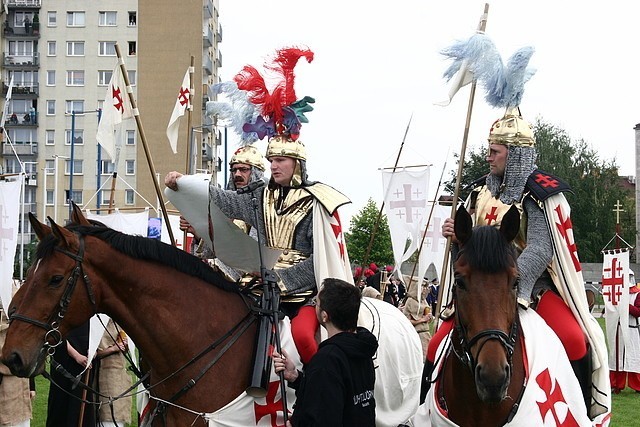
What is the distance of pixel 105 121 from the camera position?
10.9 meters

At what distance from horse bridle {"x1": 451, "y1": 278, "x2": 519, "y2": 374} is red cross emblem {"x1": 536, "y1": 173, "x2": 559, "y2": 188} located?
3.68 feet

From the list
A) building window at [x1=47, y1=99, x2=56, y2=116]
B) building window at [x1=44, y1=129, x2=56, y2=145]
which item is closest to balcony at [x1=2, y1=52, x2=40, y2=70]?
building window at [x1=47, y1=99, x2=56, y2=116]

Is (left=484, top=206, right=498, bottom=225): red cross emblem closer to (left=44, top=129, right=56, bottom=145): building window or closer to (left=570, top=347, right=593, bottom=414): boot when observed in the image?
(left=570, top=347, right=593, bottom=414): boot

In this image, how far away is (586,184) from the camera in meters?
60.2

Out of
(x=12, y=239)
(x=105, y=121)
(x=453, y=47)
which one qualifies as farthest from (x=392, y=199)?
(x=453, y=47)

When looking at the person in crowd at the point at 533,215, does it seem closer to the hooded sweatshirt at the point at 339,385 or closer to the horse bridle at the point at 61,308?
the hooded sweatshirt at the point at 339,385

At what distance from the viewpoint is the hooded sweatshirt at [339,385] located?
459 centimetres

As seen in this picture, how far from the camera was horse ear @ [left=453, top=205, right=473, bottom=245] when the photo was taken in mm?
A: 5094

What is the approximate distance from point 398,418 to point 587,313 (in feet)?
5.16

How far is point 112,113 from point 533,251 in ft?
21.4

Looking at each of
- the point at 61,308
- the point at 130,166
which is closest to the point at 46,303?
the point at 61,308

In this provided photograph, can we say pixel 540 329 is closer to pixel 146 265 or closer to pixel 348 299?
pixel 348 299

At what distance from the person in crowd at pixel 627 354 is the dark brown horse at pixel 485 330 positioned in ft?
37.7

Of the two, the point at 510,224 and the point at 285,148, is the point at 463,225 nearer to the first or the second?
the point at 510,224
